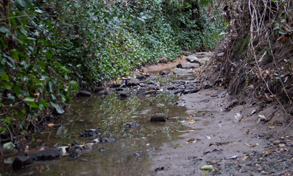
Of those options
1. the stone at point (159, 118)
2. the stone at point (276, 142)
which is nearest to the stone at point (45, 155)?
the stone at point (159, 118)

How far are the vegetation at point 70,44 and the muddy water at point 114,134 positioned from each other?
38cm

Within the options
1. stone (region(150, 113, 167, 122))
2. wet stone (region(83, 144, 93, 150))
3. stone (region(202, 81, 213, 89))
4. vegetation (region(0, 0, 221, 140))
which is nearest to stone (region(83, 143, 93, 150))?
wet stone (region(83, 144, 93, 150))

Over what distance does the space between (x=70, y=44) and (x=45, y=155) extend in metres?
2.67

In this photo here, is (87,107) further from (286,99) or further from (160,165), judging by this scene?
(286,99)

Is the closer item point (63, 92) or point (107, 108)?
point (63, 92)

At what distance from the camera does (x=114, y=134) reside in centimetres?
363

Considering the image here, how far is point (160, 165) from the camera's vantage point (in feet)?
8.29

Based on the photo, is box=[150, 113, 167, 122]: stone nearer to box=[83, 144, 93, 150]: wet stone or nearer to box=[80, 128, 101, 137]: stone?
box=[80, 128, 101, 137]: stone

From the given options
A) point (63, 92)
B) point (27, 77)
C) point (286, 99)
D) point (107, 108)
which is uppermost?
point (27, 77)

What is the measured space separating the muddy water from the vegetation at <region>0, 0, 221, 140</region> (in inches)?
14.9

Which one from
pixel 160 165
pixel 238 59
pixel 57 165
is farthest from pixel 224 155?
pixel 238 59

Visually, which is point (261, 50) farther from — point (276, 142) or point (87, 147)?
point (87, 147)

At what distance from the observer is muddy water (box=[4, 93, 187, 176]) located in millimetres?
2646

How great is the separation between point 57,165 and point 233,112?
7.70ft
